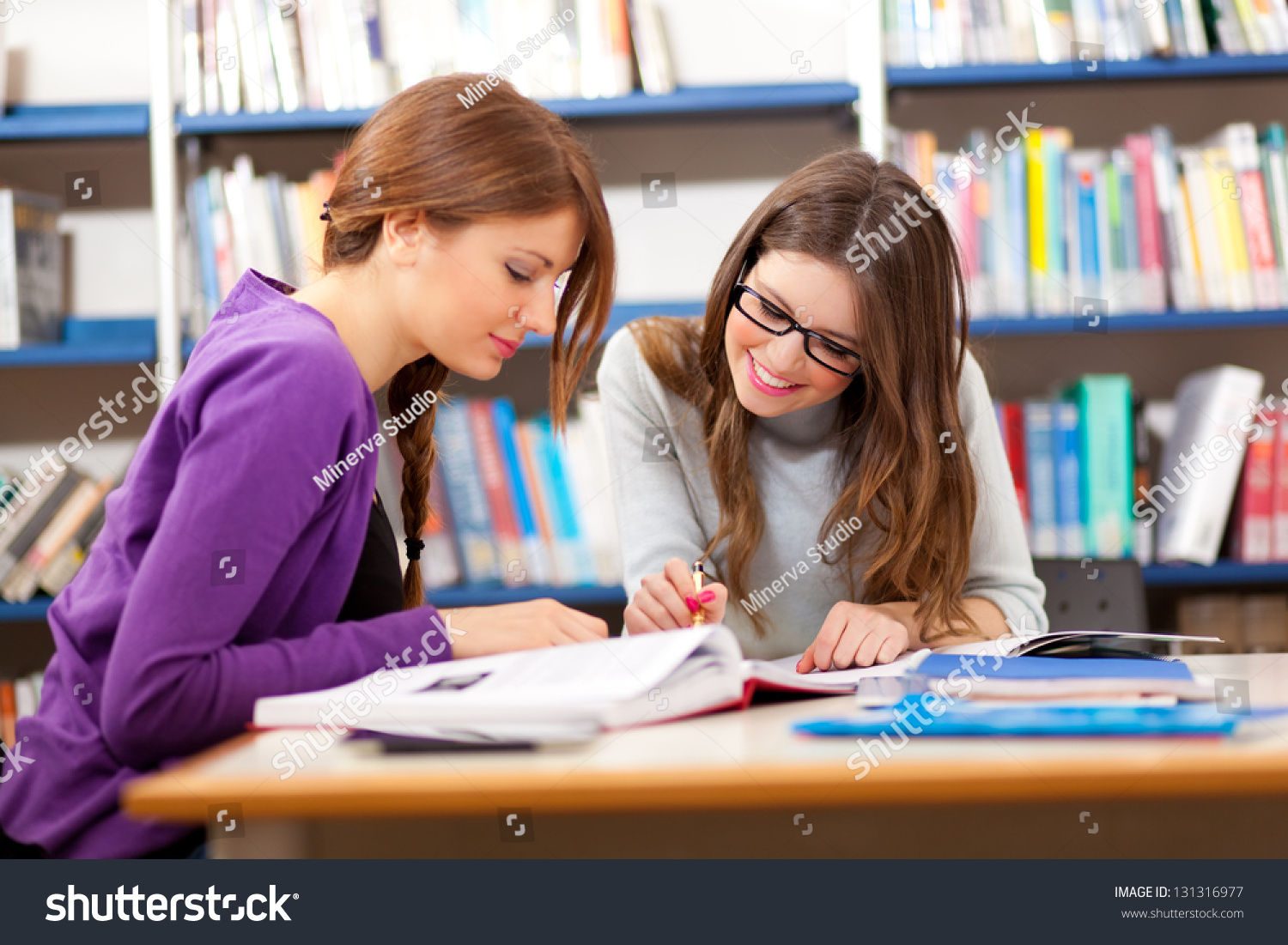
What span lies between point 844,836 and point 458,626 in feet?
1.18

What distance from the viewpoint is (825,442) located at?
139 centimetres

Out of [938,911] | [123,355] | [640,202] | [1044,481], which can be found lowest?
[938,911]

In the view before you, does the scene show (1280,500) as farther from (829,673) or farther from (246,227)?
(246,227)

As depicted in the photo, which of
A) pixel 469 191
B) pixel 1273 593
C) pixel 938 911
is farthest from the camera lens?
pixel 1273 593

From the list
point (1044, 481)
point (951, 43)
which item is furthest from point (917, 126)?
point (1044, 481)

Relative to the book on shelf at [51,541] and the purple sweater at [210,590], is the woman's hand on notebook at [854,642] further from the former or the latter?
the book on shelf at [51,541]

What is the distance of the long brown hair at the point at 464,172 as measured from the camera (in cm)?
90

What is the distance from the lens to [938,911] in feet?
1.61

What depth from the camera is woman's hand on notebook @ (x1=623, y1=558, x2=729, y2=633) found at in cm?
95

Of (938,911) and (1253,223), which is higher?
(1253,223)

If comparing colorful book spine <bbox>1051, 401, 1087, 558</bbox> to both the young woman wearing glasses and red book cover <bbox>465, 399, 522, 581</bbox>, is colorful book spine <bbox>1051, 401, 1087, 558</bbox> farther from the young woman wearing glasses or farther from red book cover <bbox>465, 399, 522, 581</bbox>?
red book cover <bbox>465, 399, 522, 581</bbox>

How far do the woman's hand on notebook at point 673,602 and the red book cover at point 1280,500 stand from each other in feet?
4.39

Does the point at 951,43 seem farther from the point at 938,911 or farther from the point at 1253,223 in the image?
the point at 938,911

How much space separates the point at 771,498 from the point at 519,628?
65 cm
